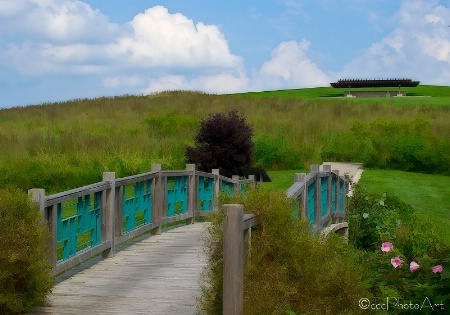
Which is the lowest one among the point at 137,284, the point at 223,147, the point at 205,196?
the point at 137,284

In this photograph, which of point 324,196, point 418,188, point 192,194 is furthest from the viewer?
point 418,188

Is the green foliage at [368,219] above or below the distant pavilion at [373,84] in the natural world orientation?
below

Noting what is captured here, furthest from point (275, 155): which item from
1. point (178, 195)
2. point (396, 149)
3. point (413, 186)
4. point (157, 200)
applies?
point (157, 200)

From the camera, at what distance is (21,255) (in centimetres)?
810

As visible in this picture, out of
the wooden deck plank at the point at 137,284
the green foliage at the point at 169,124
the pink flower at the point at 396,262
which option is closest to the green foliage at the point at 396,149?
the green foliage at the point at 169,124

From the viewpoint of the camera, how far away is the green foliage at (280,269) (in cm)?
680

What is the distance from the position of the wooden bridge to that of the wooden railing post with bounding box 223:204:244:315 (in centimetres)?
34

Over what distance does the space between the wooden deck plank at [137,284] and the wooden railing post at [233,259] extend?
2.03 metres

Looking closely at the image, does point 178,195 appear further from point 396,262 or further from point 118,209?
point 396,262

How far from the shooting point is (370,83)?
7562 centimetres

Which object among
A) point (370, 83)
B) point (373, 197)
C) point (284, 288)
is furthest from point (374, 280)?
point (370, 83)

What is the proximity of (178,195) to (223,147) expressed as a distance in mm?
11106

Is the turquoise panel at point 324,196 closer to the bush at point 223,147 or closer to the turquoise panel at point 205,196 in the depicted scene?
the turquoise panel at point 205,196

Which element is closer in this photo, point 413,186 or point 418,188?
point 418,188
